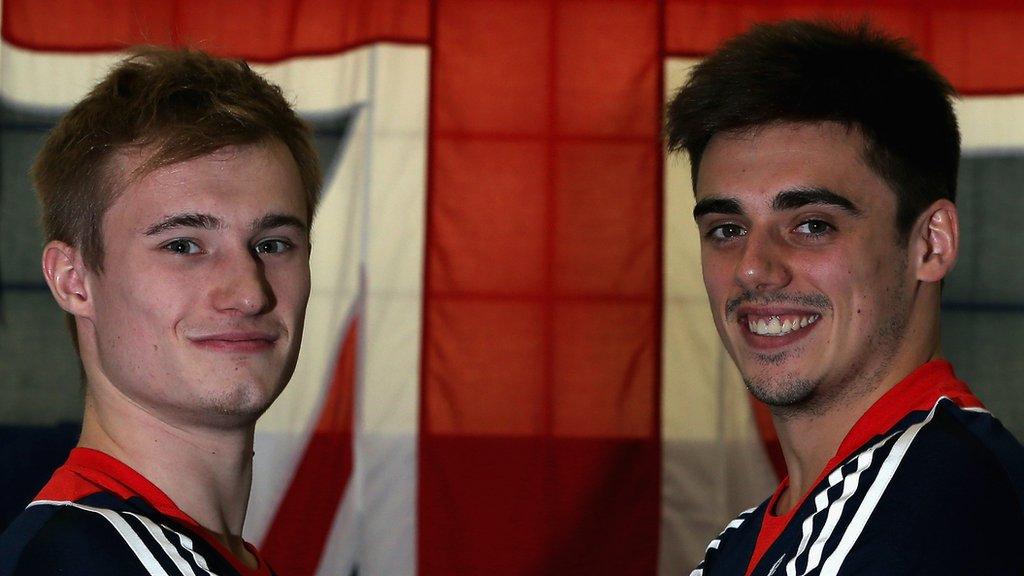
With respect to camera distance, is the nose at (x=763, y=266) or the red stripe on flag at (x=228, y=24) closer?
the nose at (x=763, y=266)

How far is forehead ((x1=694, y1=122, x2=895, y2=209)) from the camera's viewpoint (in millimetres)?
1502

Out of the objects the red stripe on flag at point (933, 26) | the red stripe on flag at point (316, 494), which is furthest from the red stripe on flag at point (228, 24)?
the red stripe on flag at point (316, 494)

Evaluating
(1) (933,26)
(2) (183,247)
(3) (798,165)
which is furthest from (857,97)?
(1) (933,26)

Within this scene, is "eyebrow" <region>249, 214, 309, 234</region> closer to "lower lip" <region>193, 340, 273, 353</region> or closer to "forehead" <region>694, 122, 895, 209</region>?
"lower lip" <region>193, 340, 273, 353</region>

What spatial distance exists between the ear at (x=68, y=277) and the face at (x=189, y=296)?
17 mm

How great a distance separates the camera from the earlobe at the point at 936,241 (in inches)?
59.6

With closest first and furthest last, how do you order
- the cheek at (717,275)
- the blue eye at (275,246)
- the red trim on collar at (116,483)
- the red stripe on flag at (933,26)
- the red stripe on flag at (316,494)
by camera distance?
the red trim on collar at (116,483), the blue eye at (275,246), the cheek at (717,275), the red stripe on flag at (316,494), the red stripe on flag at (933,26)

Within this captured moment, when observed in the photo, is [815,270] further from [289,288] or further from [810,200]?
[289,288]

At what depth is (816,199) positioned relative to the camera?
4.92ft

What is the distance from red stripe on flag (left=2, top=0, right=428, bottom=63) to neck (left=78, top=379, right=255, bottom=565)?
5.13ft

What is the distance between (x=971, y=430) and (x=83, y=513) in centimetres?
91

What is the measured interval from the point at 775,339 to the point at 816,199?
18 cm

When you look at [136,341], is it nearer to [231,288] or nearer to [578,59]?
[231,288]

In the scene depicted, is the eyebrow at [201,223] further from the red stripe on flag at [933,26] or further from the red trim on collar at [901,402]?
the red stripe on flag at [933,26]
